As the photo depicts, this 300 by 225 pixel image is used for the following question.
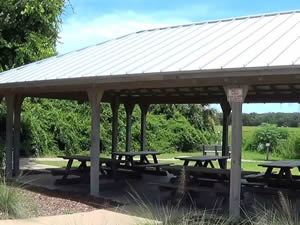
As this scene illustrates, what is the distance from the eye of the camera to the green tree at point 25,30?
17500 mm

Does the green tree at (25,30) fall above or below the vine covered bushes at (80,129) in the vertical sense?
above

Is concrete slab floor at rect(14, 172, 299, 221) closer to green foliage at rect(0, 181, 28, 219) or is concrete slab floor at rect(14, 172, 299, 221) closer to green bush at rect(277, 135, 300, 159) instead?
green foliage at rect(0, 181, 28, 219)

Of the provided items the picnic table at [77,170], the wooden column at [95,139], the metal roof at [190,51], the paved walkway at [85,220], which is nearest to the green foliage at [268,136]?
the metal roof at [190,51]

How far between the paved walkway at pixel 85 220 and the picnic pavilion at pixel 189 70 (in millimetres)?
1818

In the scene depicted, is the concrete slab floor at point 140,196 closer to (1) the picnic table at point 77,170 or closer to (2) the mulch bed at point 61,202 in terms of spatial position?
(1) the picnic table at point 77,170

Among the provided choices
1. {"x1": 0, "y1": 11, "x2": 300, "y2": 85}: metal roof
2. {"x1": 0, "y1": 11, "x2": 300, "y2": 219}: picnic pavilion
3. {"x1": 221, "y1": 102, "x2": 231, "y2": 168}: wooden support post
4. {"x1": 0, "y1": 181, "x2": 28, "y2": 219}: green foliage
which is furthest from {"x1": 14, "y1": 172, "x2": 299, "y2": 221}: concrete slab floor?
{"x1": 221, "y1": 102, "x2": 231, "y2": 168}: wooden support post

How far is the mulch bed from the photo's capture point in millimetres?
8991

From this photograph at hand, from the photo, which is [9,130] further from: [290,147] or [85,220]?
[290,147]

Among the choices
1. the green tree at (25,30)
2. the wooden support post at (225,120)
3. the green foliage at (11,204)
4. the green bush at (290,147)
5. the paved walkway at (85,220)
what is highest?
the green tree at (25,30)

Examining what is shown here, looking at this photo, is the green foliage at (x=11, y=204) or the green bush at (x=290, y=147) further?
the green bush at (x=290, y=147)

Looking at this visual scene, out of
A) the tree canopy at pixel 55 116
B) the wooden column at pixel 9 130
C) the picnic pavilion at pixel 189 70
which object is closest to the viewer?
the picnic pavilion at pixel 189 70

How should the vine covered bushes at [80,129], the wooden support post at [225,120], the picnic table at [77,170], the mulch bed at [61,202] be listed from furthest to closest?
the vine covered bushes at [80,129] < the wooden support post at [225,120] < the picnic table at [77,170] < the mulch bed at [61,202]

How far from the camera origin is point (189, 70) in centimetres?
802

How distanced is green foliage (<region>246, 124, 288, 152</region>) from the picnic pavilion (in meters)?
11.1
